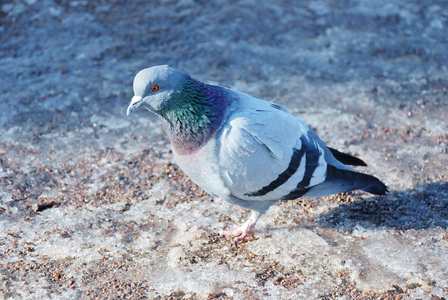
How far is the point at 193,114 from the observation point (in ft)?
11.8

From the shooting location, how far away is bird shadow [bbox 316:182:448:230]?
161 inches

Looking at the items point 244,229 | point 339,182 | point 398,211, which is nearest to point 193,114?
point 244,229

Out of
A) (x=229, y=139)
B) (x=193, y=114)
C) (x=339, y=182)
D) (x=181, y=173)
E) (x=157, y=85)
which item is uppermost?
(x=157, y=85)

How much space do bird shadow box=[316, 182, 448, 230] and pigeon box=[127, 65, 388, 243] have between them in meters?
0.52

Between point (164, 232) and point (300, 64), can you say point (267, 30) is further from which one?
point (164, 232)

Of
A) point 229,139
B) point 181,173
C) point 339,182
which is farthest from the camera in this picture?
point 181,173

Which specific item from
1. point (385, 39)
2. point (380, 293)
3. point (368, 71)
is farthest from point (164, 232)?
point (385, 39)

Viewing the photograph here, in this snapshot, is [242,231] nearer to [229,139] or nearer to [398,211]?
[229,139]

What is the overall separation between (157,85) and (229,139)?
594 mm

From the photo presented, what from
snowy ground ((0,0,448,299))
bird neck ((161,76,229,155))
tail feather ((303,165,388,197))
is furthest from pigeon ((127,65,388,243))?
snowy ground ((0,0,448,299))

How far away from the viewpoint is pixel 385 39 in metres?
6.75

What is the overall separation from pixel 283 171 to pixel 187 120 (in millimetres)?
743

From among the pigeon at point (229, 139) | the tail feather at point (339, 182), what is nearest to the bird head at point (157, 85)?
the pigeon at point (229, 139)

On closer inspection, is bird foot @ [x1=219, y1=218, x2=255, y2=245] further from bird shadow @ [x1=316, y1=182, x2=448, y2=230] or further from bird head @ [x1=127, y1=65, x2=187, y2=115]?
bird head @ [x1=127, y1=65, x2=187, y2=115]
